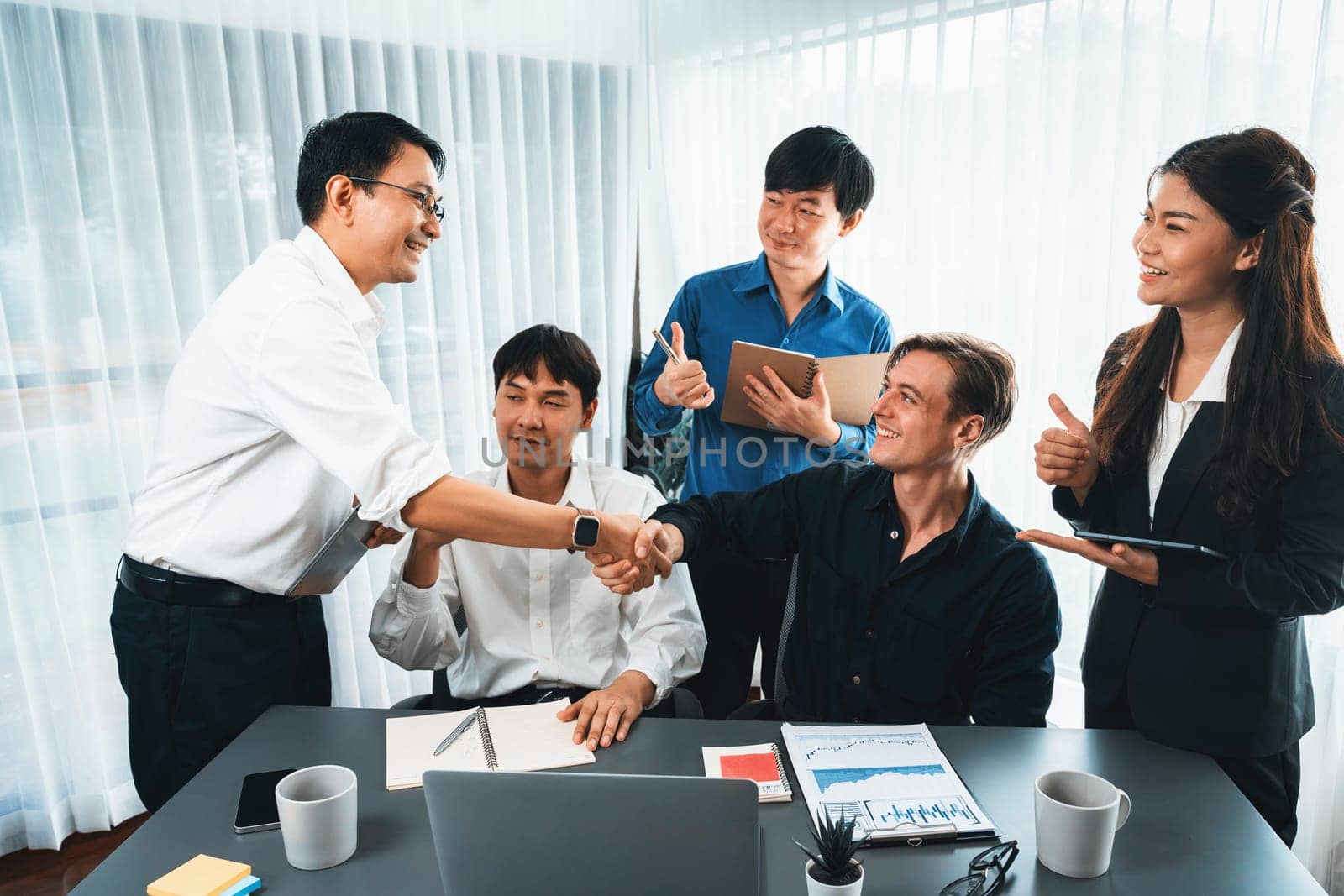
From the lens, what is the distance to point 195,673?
65.2 inches

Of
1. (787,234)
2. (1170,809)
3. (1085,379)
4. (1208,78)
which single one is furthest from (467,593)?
(1208,78)

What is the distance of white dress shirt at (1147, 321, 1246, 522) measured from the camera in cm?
158

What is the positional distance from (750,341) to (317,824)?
5.49 feet

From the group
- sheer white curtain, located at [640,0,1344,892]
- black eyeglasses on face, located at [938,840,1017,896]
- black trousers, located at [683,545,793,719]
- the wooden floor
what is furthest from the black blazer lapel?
the wooden floor

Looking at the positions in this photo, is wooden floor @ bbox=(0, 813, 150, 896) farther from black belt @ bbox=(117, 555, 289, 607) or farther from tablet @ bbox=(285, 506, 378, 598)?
tablet @ bbox=(285, 506, 378, 598)

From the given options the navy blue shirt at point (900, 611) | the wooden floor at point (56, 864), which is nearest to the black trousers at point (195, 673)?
the navy blue shirt at point (900, 611)

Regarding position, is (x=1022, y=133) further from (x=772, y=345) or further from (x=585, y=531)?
(x=585, y=531)

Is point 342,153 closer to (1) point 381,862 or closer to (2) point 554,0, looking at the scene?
(1) point 381,862

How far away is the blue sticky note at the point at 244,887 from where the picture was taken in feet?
3.60

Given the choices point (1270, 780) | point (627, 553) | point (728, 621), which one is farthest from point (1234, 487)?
point (728, 621)

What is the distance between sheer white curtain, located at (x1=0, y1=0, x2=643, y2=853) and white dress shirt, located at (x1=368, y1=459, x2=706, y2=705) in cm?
112

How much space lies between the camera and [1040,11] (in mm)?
2453

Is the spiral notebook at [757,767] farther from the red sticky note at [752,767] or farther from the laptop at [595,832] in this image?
the laptop at [595,832]

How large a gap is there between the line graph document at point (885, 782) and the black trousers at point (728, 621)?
0.73 m
